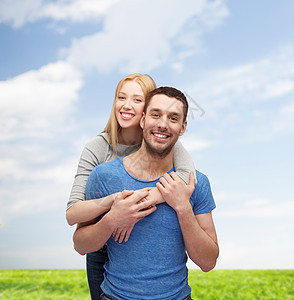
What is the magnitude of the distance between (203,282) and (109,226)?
4099 mm

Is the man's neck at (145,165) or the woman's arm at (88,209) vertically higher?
the man's neck at (145,165)

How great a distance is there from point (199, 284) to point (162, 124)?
413cm

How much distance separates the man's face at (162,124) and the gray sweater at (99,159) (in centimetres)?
16

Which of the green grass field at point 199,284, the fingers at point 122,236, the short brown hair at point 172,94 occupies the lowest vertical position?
the green grass field at point 199,284

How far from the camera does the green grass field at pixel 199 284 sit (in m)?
5.14

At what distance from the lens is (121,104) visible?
2.26 meters

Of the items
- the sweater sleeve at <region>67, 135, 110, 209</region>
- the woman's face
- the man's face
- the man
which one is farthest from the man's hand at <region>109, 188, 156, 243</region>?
the woman's face

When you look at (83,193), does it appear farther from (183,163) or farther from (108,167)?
(183,163)

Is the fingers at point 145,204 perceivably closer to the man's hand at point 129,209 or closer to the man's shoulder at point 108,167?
the man's hand at point 129,209

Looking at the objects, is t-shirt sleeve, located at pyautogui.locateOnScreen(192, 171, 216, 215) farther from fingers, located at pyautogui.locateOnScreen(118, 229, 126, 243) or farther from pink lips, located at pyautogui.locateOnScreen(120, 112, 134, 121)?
→ pink lips, located at pyautogui.locateOnScreen(120, 112, 134, 121)

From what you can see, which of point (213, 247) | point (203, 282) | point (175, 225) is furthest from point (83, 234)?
point (203, 282)

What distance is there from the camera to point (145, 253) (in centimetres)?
180

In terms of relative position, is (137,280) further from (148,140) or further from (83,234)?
(148,140)

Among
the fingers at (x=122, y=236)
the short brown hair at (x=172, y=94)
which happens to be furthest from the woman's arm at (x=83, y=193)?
the short brown hair at (x=172, y=94)
